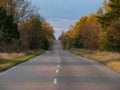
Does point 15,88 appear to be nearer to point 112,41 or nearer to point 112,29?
point 112,29

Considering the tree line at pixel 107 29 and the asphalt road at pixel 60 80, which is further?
the tree line at pixel 107 29

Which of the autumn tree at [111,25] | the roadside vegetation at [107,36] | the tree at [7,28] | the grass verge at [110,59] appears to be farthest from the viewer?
the tree at [7,28]

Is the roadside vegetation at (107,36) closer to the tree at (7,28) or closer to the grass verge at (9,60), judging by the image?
the grass verge at (9,60)

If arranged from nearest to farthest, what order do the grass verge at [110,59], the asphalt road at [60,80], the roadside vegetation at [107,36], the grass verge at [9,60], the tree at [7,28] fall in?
the asphalt road at [60,80] → the grass verge at [110,59] → the grass verge at [9,60] → the roadside vegetation at [107,36] → the tree at [7,28]

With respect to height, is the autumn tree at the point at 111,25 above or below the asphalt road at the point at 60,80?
above

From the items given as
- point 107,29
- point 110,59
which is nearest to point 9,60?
point 110,59

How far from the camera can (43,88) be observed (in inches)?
643

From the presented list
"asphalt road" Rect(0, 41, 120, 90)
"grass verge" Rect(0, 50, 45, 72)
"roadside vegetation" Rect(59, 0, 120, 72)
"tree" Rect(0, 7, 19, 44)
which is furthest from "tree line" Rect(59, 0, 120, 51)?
"asphalt road" Rect(0, 41, 120, 90)

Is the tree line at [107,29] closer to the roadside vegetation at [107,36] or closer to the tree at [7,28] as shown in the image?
the roadside vegetation at [107,36]

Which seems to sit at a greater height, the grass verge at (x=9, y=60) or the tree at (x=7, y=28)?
the tree at (x=7, y=28)

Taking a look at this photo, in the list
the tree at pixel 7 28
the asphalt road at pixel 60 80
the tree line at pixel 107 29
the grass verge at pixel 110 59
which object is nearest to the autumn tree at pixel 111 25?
the tree line at pixel 107 29

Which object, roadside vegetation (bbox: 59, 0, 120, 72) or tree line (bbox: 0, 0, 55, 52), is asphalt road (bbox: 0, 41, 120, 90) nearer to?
roadside vegetation (bbox: 59, 0, 120, 72)

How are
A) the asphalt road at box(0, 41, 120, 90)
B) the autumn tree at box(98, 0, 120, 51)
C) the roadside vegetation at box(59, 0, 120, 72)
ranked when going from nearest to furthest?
the asphalt road at box(0, 41, 120, 90) < the roadside vegetation at box(59, 0, 120, 72) < the autumn tree at box(98, 0, 120, 51)

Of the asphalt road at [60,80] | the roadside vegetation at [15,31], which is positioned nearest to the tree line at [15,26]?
the roadside vegetation at [15,31]
